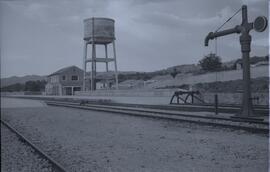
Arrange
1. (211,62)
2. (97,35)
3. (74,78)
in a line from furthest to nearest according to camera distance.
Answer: (74,78) < (211,62) < (97,35)

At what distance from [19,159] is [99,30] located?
4549 centimetres

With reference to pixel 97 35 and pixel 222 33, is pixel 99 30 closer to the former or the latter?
pixel 97 35

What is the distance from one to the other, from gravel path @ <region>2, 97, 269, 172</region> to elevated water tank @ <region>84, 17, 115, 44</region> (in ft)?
131

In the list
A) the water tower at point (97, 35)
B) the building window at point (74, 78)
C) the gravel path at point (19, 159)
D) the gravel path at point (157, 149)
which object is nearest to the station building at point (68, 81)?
the building window at point (74, 78)

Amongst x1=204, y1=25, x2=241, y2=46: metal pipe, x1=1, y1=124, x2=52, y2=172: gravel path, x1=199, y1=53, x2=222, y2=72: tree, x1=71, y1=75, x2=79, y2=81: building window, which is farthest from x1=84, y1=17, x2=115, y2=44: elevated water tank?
x1=1, y1=124, x2=52, y2=172: gravel path

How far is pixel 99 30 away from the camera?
53.4 m

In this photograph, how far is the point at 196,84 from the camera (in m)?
Answer: 43.1

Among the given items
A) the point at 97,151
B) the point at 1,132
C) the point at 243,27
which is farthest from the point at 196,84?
the point at 97,151

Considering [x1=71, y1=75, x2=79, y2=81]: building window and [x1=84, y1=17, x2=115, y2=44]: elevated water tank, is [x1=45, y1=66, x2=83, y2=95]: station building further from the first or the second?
[x1=84, y1=17, x2=115, y2=44]: elevated water tank

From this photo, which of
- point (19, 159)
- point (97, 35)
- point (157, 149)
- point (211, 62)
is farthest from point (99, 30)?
point (19, 159)

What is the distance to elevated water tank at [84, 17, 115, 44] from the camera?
175 ft

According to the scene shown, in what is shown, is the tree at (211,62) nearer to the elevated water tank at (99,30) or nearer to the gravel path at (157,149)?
the elevated water tank at (99,30)

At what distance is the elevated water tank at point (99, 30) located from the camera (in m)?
53.4

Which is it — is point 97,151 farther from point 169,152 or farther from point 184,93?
point 184,93
